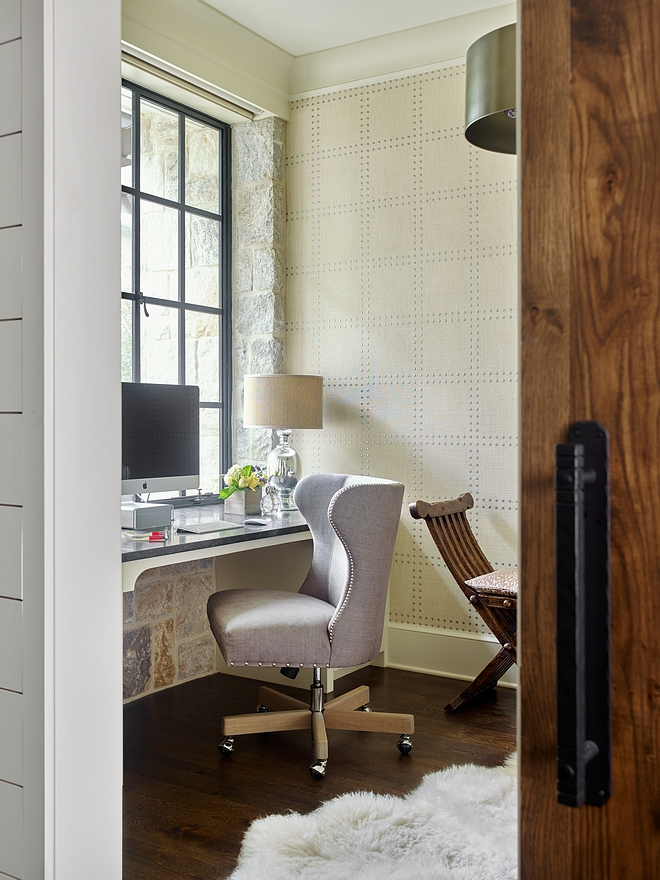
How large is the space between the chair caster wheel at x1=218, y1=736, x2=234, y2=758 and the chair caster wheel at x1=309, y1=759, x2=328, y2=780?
33 cm

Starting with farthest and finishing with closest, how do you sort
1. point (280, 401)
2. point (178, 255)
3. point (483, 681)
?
point (178, 255) < point (280, 401) < point (483, 681)

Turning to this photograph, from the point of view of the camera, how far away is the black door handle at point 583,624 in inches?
29.1

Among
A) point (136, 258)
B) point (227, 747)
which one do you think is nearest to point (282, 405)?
point (136, 258)

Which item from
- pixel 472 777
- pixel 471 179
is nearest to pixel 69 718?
pixel 472 777

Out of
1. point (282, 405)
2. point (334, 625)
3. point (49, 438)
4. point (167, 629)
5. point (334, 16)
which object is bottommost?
point (167, 629)

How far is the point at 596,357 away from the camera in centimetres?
79

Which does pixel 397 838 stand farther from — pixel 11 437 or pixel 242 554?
pixel 242 554

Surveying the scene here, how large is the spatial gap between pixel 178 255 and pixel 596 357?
3539 millimetres

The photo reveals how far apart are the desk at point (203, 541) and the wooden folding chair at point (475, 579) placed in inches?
21.9

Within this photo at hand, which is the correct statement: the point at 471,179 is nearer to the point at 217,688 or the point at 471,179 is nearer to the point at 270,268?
the point at 270,268

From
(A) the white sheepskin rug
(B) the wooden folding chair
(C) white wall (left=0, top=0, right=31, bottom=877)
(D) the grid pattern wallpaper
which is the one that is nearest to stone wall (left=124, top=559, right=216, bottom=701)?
→ (D) the grid pattern wallpaper

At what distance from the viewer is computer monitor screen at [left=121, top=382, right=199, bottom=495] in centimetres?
312

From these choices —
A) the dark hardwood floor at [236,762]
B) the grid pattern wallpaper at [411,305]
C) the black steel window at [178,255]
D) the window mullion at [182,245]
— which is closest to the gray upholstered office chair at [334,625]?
the dark hardwood floor at [236,762]

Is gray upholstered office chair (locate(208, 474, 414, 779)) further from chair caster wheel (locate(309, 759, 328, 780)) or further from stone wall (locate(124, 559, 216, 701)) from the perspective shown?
stone wall (locate(124, 559, 216, 701))
